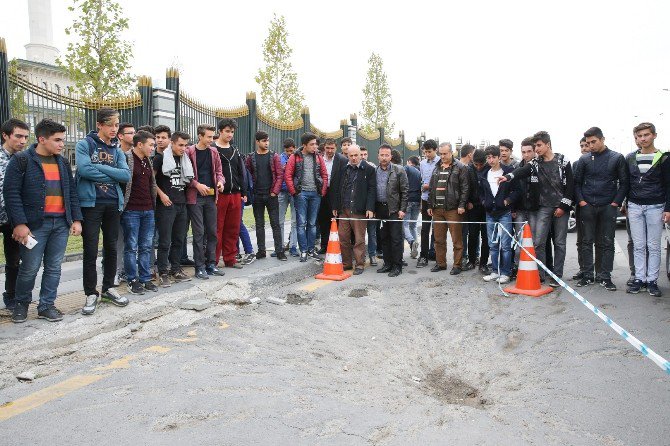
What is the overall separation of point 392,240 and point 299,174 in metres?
1.90

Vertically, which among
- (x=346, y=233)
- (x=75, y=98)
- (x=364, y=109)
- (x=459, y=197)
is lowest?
(x=346, y=233)

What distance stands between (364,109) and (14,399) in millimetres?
34603

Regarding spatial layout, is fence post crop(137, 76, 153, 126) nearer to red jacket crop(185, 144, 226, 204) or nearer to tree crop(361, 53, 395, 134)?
red jacket crop(185, 144, 226, 204)

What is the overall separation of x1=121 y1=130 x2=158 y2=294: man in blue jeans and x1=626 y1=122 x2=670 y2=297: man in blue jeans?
6.04 meters

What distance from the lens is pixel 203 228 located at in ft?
22.6

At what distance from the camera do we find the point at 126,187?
5.62 metres

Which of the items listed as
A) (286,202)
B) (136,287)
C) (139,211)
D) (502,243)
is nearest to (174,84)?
(286,202)

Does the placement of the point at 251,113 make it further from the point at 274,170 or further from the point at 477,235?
the point at 477,235

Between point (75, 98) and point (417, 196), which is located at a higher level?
point (75, 98)

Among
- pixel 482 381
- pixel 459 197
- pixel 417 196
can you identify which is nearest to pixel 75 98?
pixel 417 196

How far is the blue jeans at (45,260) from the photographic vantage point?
4.82 metres

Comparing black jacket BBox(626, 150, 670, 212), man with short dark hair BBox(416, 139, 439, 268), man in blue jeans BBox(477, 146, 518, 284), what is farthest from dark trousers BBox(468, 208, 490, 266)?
black jacket BBox(626, 150, 670, 212)

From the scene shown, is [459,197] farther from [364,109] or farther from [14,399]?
[364,109]

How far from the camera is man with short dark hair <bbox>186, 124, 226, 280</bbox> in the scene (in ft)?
22.0
